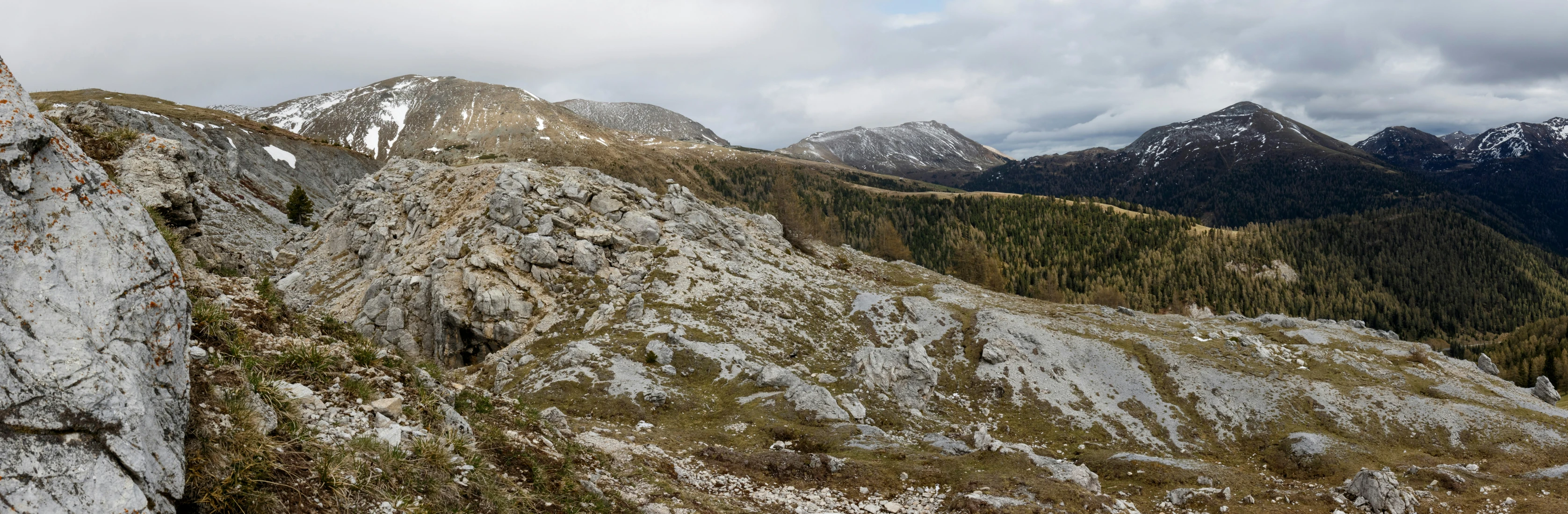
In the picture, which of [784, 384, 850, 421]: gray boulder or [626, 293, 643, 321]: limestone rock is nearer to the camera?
[784, 384, 850, 421]: gray boulder

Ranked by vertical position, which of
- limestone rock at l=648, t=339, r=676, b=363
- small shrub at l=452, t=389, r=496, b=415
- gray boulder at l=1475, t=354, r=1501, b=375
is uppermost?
small shrub at l=452, t=389, r=496, b=415

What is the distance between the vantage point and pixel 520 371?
33.5 meters

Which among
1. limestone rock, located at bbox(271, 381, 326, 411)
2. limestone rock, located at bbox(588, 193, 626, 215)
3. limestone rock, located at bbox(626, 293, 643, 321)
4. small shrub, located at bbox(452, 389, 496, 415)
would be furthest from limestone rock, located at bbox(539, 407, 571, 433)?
limestone rock, located at bbox(588, 193, 626, 215)

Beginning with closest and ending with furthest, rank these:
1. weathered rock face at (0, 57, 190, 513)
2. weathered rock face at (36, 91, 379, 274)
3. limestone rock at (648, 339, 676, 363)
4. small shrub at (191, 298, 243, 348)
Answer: weathered rock face at (0, 57, 190, 513) → small shrub at (191, 298, 243, 348) → weathered rock face at (36, 91, 379, 274) → limestone rock at (648, 339, 676, 363)

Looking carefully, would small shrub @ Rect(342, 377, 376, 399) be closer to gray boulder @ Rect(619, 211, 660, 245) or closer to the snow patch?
gray boulder @ Rect(619, 211, 660, 245)

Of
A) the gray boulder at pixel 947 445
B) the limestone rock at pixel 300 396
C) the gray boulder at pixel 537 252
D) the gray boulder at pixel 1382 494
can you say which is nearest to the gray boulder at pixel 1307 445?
the gray boulder at pixel 1382 494

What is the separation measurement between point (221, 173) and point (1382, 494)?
96794 mm

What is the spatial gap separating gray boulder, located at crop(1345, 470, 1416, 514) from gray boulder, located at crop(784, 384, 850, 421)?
20.2m

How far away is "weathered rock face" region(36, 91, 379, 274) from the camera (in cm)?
1986

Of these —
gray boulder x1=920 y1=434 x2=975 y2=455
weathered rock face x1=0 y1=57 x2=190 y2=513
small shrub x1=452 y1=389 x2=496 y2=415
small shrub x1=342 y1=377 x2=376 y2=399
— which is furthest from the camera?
gray boulder x1=920 y1=434 x2=975 y2=455

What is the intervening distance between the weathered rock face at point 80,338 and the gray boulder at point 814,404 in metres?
24.5

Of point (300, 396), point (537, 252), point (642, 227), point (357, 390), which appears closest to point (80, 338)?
point (300, 396)

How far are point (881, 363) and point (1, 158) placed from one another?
115 feet

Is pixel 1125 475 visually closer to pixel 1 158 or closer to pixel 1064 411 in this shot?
pixel 1064 411
